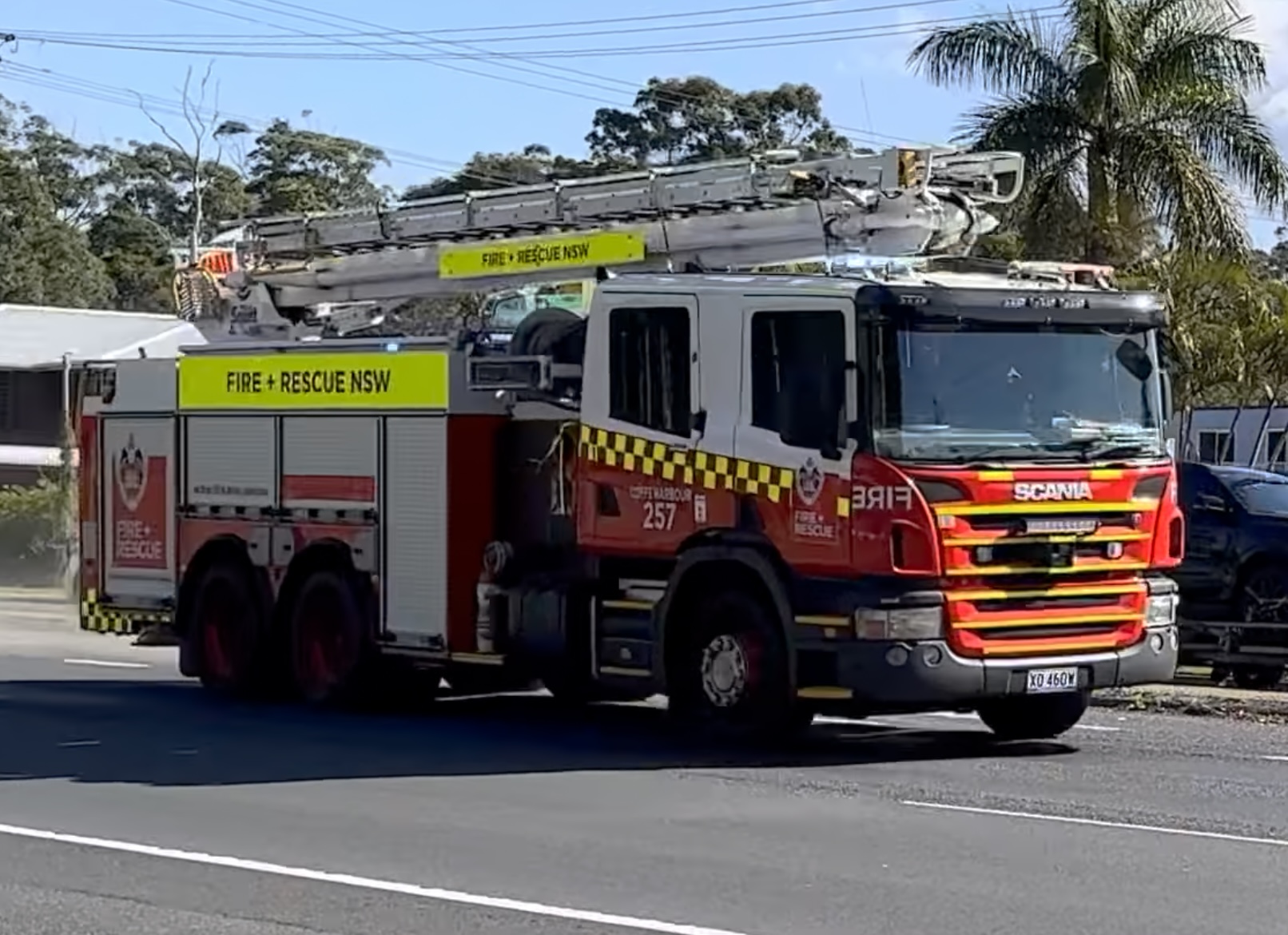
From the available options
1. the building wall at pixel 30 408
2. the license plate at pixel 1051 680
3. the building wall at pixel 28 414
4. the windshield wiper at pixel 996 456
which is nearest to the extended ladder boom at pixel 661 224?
the windshield wiper at pixel 996 456

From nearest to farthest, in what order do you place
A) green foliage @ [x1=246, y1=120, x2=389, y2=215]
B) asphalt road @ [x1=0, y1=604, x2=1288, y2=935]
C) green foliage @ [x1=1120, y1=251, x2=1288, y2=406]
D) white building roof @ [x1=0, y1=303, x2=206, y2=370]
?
1. asphalt road @ [x1=0, y1=604, x2=1288, y2=935]
2. green foliage @ [x1=1120, y1=251, x2=1288, y2=406]
3. white building roof @ [x1=0, y1=303, x2=206, y2=370]
4. green foliage @ [x1=246, y1=120, x2=389, y2=215]

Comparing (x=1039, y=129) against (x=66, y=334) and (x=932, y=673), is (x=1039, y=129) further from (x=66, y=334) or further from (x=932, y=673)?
(x=66, y=334)

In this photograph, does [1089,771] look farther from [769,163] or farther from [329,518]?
[329,518]

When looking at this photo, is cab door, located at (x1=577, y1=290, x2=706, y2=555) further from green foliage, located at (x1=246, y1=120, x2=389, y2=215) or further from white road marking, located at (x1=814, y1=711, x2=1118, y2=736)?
green foliage, located at (x1=246, y1=120, x2=389, y2=215)

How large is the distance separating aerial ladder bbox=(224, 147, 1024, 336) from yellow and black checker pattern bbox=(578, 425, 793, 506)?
1358 millimetres

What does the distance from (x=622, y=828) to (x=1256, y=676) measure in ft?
31.6

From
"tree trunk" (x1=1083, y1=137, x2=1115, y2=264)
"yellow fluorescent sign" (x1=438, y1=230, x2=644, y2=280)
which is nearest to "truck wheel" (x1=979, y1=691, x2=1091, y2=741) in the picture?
"yellow fluorescent sign" (x1=438, y1=230, x2=644, y2=280)

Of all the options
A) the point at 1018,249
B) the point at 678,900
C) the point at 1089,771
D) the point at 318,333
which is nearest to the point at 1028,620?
the point at 1089,771

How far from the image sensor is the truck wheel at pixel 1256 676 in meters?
19.2

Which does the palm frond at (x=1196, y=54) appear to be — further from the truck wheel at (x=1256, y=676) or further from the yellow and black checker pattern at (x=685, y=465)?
the yellow and black checker pattern at (x=685, y=465)

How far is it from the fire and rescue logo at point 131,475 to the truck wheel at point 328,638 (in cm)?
214

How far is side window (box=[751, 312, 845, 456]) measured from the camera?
13.5 meters

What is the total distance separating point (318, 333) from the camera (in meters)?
19.8

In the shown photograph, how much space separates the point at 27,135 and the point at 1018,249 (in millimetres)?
54398
